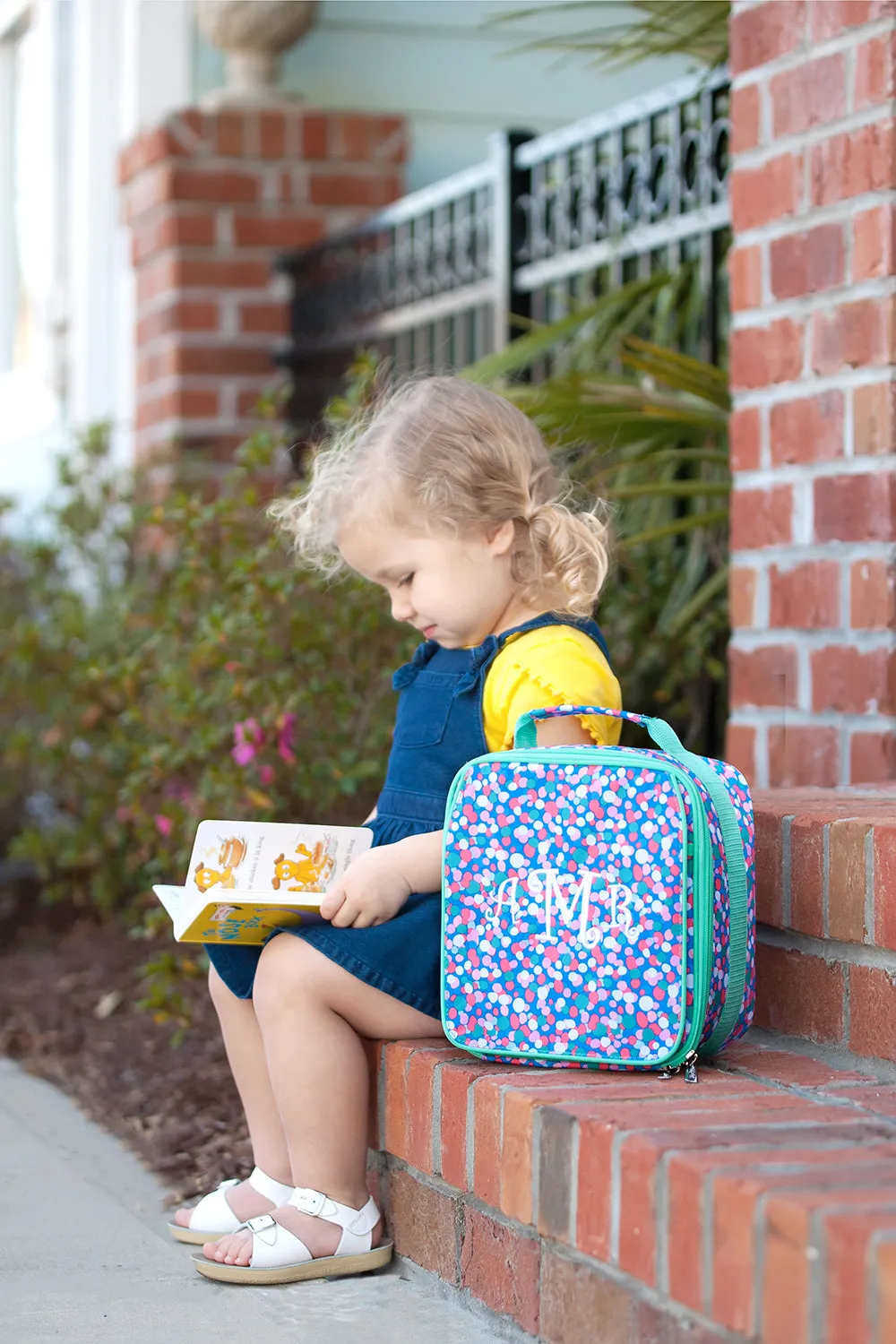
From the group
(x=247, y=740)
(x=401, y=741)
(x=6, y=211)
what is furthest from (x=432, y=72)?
(x=401, y=741)

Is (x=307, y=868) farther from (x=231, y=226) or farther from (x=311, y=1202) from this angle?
(x=231, y=226)

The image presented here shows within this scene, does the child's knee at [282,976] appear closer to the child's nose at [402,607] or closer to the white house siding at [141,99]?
the child's nose at [402,607]

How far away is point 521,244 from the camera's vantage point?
4.52 metres

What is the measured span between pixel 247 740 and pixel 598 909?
4.64 ft

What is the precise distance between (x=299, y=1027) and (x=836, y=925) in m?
0.72

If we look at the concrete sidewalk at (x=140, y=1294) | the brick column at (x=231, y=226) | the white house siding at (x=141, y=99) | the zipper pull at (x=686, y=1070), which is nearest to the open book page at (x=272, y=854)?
the concrete sidewalk at (x=140, y=1294)

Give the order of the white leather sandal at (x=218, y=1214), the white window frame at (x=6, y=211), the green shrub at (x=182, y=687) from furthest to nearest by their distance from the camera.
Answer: the white window frame at (x=6, y=211) < the green shrub at (x=182, y=687) < the white leather sandal at (x=218, y=1214)

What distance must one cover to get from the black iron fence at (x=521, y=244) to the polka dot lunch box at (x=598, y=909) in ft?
5.88

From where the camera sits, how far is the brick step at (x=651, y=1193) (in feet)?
5.06

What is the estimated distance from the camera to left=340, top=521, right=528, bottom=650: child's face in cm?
254

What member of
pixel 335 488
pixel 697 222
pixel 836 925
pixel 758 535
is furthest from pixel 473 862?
pixel 697 222

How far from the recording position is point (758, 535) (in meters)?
2.96

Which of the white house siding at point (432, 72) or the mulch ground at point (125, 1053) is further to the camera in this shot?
the white house siding at point (432, 72)

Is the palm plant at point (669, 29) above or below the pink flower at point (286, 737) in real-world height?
above
